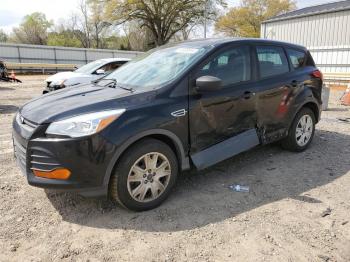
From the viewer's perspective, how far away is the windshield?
390 centimetres

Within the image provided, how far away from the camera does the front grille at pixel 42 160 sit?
313 cm

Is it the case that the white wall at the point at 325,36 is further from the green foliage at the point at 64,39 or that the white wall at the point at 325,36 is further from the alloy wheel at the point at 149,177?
the green foliage at the point at 64,39

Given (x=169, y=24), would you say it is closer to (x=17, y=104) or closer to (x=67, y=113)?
(x=17, y=104)

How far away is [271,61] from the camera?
4.91 metres

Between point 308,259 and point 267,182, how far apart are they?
5.09 ft

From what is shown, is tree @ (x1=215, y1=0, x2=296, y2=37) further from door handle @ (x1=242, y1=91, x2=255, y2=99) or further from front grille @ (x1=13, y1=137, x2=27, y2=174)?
front grille @ (x1=13, y1=137, x2=27, y2=174)

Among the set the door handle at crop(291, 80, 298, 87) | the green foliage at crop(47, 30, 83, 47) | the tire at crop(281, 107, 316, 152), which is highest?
the green foliage at crop(47, 30, 83, 47)

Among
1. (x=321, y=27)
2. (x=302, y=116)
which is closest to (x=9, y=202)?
(x=302, y=116)

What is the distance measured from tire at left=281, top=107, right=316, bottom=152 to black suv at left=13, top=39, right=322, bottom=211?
125 mm

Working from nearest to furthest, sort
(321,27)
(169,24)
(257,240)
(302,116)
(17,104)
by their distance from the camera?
(257,240) < (302,116) < (17,104) < (321,27) < (169,24)

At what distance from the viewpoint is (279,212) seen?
3580mm

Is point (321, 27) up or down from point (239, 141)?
up

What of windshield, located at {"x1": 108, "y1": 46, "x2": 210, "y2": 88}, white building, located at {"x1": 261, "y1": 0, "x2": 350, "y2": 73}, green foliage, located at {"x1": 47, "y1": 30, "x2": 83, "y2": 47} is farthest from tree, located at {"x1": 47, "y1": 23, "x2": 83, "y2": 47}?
windshield, located at {"x1": 108, "y1": 46, "x2": 210, "y2": 88}

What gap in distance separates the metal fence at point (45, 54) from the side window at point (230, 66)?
2898cm
